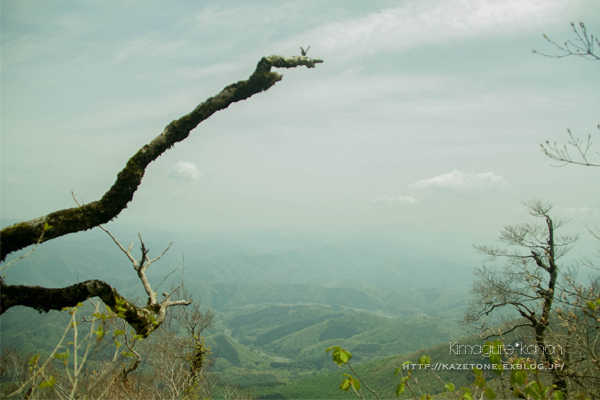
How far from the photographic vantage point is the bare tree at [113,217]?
3.78m

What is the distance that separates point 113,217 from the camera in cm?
420

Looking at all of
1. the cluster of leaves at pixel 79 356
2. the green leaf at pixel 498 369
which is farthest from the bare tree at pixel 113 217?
the green leaf at pixel 498 369

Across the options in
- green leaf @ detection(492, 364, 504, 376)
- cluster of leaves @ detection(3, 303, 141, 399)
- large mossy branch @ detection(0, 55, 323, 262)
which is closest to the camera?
green leaf @ detection(492, 364, 504, 376)

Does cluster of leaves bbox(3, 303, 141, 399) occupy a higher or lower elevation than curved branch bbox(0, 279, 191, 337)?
lower

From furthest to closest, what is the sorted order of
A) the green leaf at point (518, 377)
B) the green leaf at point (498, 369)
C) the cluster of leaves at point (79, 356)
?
the cluster of leaves at point (79, 356) < the green leaf at point (498, 369) < the green leaf at point (518, 377)

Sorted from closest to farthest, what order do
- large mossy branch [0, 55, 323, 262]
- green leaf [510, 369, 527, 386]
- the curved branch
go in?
green leaf [510, 369, 527, 386] → the curved branch → large mossy branch [0, 55, 323, 262]

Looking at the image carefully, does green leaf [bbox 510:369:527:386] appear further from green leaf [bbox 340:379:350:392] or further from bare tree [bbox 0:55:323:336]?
bare tree [bbox 0:55:323:336]

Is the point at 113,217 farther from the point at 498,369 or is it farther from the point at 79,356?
the point at 498,369

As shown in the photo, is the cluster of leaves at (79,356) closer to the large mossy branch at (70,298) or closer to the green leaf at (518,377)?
the large mossy branch at (70,298)

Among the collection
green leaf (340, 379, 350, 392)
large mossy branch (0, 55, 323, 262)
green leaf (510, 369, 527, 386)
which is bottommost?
green leaf (510, 369, 527, 386)

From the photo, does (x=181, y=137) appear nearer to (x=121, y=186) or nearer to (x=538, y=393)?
(x=121, y=186)

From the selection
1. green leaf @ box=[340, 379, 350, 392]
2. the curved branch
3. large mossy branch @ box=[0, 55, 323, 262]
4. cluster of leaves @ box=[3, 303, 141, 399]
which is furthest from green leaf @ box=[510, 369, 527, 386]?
large mossy branch @ box=[0, 55, 323, 262]

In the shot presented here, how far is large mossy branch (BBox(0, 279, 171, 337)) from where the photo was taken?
3688 mm

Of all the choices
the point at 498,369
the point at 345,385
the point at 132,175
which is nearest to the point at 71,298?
the point at 132,175
